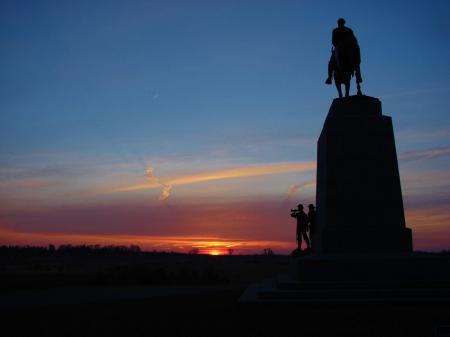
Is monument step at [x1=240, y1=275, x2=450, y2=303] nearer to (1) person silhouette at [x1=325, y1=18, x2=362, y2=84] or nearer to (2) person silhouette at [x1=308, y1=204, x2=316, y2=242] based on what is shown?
(2) person silhouette at [x1=308, y1=204, x2=316, y2=242]

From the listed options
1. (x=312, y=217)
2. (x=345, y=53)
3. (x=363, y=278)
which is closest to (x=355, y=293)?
(x=363, y=278)

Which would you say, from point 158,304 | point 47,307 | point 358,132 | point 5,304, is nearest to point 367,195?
point 358,132

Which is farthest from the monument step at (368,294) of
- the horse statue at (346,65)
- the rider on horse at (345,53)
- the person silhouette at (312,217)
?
the rider on horse at (345,53)

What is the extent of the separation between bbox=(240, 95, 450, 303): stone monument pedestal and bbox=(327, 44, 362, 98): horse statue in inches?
21.5

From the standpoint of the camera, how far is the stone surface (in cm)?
1355

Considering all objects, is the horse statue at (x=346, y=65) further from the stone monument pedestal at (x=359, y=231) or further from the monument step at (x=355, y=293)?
the monument step at (x=355, y=293)

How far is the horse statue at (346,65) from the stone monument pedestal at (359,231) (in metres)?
0.55

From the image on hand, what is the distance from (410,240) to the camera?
13609 mm

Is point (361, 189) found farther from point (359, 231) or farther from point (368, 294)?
point (368, 294)

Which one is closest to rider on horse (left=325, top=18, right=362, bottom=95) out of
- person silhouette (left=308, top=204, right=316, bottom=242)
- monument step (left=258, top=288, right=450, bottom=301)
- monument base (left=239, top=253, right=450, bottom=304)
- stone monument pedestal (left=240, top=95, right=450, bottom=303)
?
stone monument pedestal (left=240, top=95, right=450, bottom=303)

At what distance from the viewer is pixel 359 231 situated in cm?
1361

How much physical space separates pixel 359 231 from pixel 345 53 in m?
5.20

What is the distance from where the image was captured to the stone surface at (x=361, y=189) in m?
13.6

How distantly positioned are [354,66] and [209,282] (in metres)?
17.6
